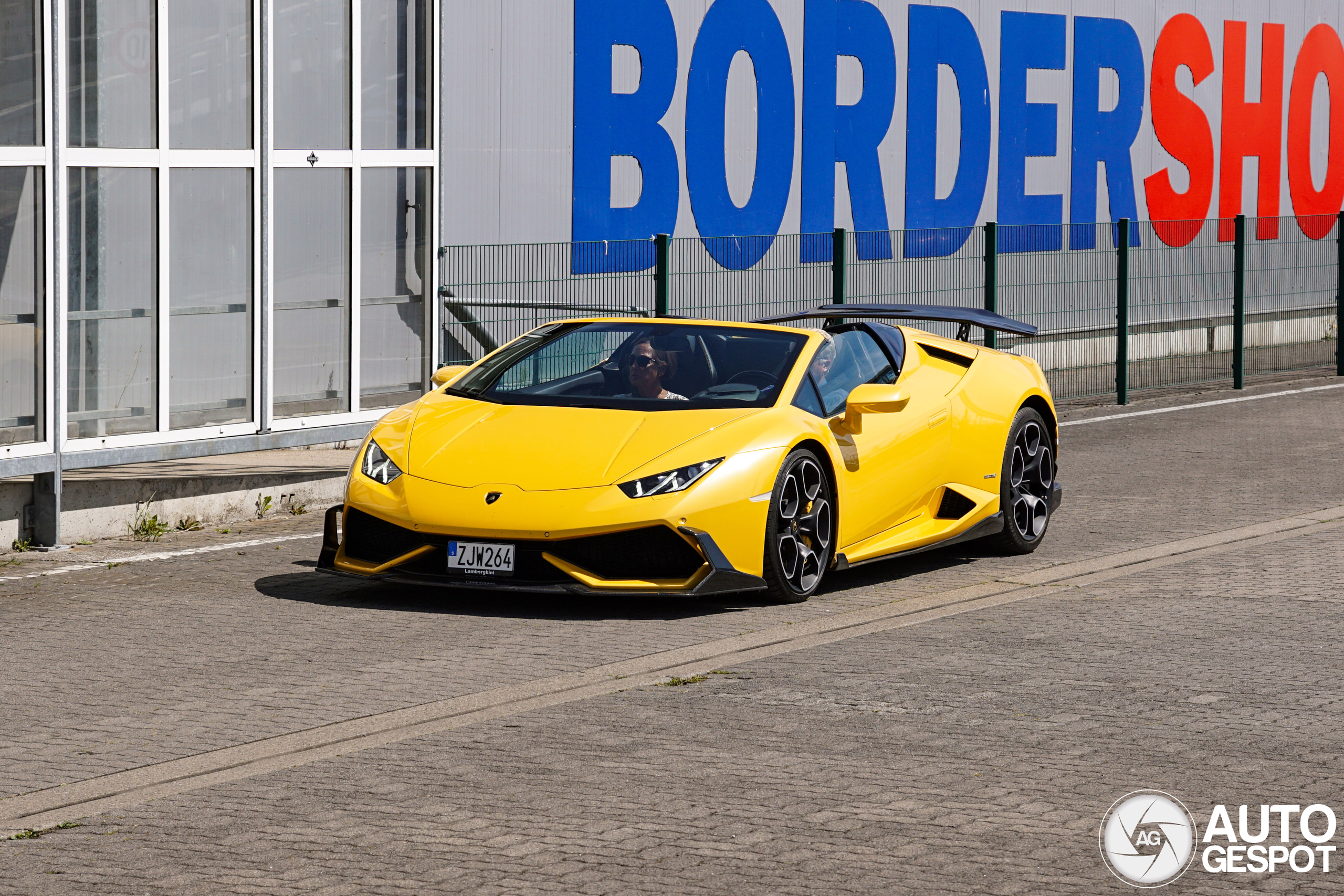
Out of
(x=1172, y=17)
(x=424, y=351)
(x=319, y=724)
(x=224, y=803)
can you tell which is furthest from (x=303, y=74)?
(x=1172, y=17)

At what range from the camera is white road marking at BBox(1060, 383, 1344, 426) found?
1850 cm

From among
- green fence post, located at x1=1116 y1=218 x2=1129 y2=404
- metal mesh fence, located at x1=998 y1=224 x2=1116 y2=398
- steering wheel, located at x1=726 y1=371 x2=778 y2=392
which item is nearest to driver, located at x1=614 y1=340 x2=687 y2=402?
Answer: steering wheel, located at x1=726 y1=371 x2=778 y2=392

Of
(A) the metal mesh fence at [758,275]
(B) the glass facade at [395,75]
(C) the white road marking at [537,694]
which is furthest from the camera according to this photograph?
(A) the metal mesh fence at [758,275]

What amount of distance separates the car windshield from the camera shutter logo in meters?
3.92

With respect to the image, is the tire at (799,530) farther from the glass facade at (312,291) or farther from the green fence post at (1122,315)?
the green fence post at (1122,315)

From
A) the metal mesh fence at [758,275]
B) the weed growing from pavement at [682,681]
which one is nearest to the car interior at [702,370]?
the weed growing from pavement at [682,681]

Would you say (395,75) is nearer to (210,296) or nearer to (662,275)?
(210,296)

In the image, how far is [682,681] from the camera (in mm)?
7793

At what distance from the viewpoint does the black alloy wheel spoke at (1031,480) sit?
36.3 ft

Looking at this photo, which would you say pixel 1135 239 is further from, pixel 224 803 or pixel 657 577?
pixel 224 803

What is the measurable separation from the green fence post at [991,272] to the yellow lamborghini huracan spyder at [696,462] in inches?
321

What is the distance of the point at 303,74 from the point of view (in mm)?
12562

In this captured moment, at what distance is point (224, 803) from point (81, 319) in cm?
617

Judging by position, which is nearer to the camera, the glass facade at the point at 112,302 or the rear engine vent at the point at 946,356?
the rear engine vent at the point at 946,356
